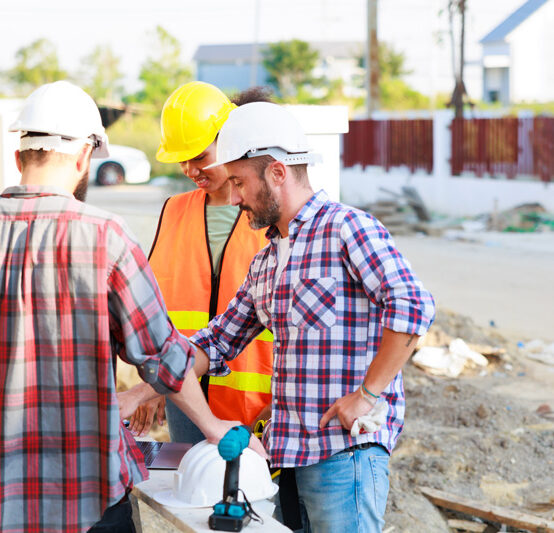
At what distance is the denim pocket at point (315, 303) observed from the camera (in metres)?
2.67

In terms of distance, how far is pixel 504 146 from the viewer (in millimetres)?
20562

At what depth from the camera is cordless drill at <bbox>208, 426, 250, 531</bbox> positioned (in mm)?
2289

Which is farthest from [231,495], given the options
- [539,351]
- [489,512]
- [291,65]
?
[291,65]

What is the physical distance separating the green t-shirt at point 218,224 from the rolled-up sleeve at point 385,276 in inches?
42.4

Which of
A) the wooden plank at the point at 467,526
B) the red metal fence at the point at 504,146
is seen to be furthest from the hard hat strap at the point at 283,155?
the red metal fence at the point at 504,146

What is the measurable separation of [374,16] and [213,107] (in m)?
22.7

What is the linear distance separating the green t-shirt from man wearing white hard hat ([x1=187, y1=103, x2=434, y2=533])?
838 mm

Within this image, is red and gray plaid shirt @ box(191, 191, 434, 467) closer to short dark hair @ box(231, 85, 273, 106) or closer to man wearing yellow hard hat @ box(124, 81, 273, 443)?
man wearing yellow hard hat @ box(124, 81, 273, 443)

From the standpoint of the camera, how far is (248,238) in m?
3.56

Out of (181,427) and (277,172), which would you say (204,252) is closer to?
(181,427)

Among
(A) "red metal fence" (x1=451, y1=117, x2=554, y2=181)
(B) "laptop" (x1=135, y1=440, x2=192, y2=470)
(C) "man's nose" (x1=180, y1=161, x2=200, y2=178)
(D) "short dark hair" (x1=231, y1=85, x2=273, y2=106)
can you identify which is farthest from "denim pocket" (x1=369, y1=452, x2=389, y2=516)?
(A) "red metal fence" (x1=451, y1=117, x2=554, y2=181)

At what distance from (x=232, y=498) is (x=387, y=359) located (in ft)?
1.92

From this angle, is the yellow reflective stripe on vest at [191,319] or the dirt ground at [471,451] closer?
the yellow reflective stripe on vest at [191,319]

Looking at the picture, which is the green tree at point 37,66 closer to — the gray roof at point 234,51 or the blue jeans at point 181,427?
the gray roof at point 234,51
